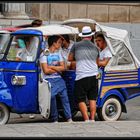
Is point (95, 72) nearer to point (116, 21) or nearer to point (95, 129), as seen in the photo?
point (95, 129)

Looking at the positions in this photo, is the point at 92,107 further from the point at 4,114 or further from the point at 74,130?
the point at 4,114

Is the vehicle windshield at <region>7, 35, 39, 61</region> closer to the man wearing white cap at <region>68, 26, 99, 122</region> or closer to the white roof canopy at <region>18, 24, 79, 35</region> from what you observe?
the white roof canopy at <region>18, 24, 79, 35</region>

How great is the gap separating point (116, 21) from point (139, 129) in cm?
977

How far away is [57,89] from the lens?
9.67 meters

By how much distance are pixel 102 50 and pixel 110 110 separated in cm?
115

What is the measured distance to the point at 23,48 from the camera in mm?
10008

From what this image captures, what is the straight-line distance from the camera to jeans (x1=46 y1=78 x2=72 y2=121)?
31.7 feet

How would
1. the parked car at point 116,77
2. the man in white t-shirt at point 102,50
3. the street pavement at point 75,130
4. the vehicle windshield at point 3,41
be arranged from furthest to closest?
the parked car at point 116,77
the man in white t-shirt at point 102,50
the vehicle windshield at point 3,41
the street pavement at point 75,130

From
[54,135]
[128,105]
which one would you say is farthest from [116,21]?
[54,135]

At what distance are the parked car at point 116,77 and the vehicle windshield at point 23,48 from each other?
131cm

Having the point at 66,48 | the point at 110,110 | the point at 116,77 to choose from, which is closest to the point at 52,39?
the point at 66,48

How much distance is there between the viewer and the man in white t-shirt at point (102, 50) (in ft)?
33.8

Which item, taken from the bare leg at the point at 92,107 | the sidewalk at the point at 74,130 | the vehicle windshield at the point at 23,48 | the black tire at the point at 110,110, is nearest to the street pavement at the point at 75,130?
the sidewalk at the point at 74,130

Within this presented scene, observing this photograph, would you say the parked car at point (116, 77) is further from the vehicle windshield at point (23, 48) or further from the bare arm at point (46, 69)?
the vehicle windshield at point (23, 48)
